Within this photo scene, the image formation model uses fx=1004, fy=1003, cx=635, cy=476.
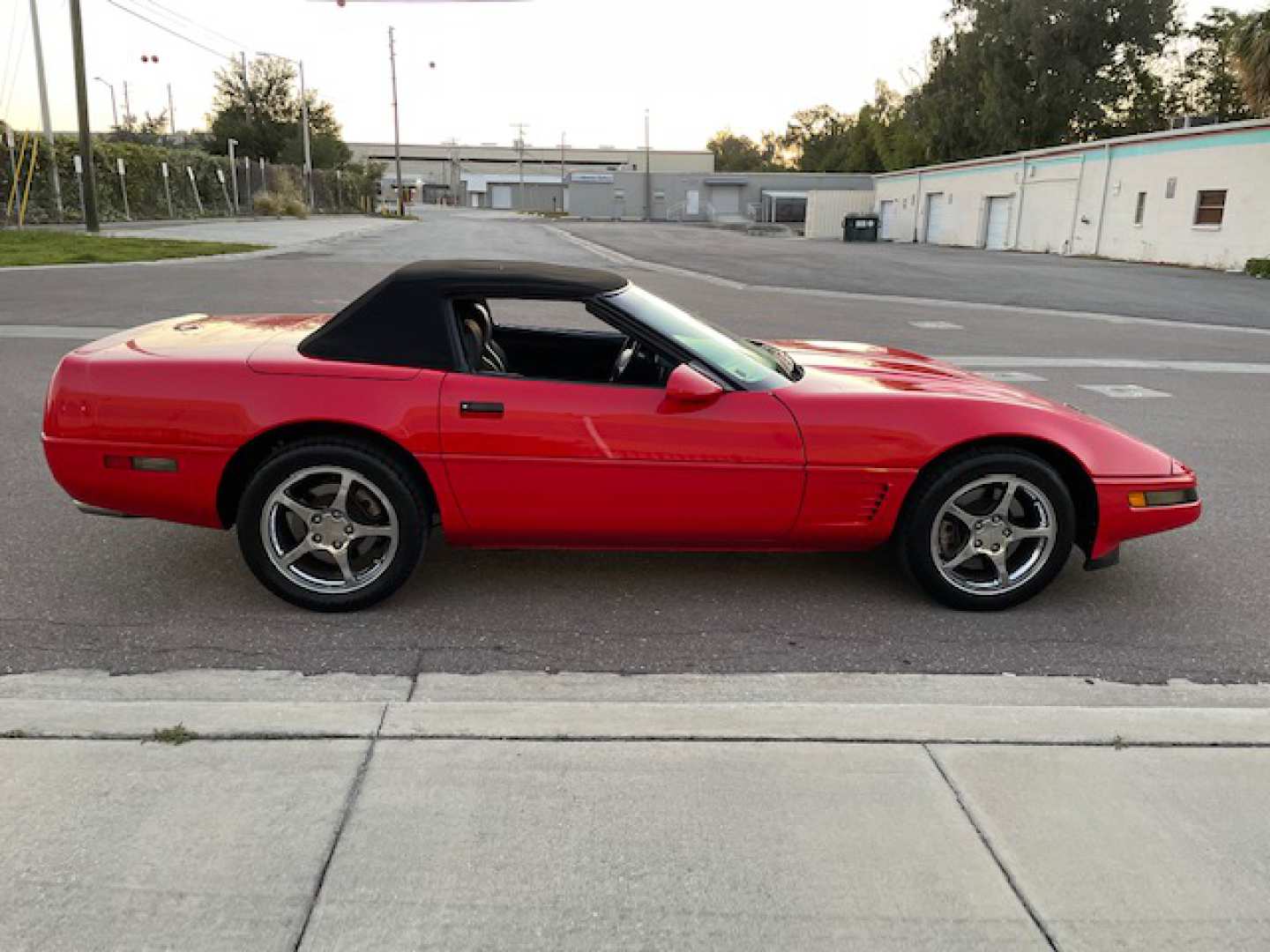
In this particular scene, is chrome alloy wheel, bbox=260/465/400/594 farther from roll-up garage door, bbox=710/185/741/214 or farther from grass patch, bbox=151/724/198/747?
roll-up garage door, bbox=710/185/741/214

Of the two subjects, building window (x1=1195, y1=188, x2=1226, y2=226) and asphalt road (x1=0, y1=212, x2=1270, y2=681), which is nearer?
asphalt road (x1=0, y1=212, x2=1270, y2=681)

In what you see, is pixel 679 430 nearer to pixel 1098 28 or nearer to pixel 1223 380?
pixel 1223 380

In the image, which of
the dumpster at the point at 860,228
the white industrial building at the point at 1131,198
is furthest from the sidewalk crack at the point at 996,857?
the dumpster at the point at 860,228

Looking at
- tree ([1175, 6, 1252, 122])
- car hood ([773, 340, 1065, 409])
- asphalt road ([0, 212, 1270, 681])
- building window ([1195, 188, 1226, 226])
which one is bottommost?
asphalt road ([0, 212, 1270, 681])

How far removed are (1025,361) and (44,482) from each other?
9.35 metres

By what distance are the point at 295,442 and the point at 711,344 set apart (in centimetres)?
166

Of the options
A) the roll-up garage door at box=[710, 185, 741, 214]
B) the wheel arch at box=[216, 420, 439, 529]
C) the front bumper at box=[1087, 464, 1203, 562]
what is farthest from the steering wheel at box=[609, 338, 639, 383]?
the roll-up garage door at box=[710, 185, 741, 214]

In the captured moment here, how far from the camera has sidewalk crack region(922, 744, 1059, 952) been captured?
2195 mm

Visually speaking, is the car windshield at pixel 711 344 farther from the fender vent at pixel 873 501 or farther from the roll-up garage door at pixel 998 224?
the roll-up garage door at pixel 998 224

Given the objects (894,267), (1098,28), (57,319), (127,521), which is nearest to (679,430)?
(127,521)

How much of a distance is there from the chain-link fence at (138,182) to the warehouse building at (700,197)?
32973mm

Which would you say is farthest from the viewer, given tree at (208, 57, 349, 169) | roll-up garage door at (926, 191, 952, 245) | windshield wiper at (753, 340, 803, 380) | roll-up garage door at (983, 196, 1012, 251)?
tree at (208, 57, 349, 169)

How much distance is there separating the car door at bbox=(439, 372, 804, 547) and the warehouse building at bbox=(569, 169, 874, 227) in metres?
70.6

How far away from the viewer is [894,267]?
26.5m
